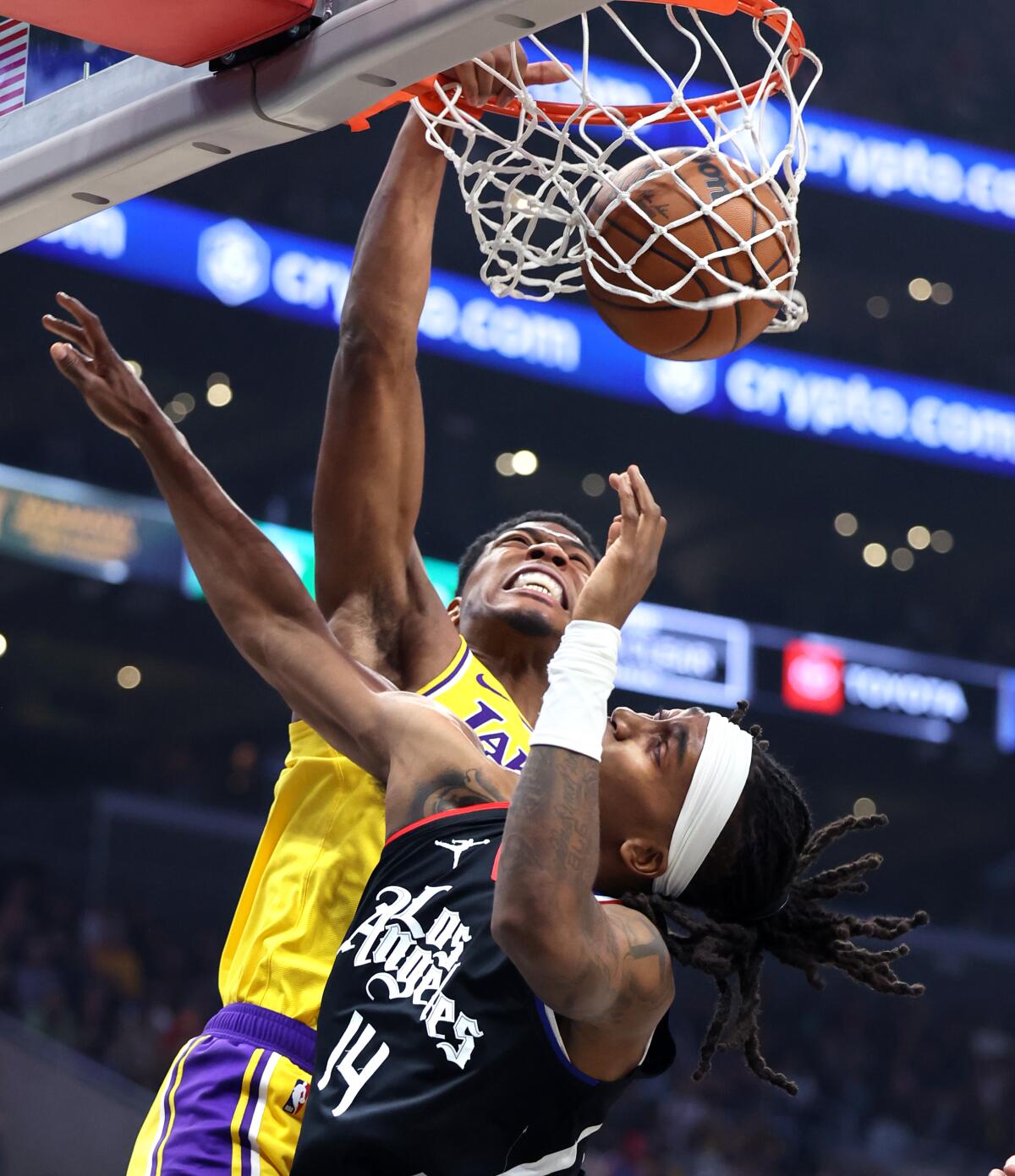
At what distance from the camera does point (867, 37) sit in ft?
39.9

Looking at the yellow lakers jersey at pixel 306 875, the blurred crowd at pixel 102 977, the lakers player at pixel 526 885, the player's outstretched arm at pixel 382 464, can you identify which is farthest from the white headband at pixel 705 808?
the blurred crowd at pixel 102 977

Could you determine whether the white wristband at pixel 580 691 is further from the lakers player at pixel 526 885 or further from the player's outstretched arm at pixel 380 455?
the player's outstretched arm at pixel 380 455

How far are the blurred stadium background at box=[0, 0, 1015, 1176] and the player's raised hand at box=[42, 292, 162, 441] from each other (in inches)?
242

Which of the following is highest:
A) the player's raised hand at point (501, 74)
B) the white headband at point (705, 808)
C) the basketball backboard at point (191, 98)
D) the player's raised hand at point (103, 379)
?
the player's raised hand at point (501, 74)

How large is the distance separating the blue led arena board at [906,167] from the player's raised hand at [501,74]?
8.63 m

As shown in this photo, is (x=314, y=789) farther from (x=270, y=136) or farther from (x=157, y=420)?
(x=270, y=136)

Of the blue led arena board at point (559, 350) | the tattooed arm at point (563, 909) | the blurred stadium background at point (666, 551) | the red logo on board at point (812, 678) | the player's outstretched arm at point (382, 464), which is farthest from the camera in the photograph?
the red logo on board at point (812, 678)

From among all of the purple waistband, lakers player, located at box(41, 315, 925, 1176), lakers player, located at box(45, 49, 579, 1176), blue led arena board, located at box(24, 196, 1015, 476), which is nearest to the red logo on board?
blue led arena board, located at box(24, 196, 1015, 476)

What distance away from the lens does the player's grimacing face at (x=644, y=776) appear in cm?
241

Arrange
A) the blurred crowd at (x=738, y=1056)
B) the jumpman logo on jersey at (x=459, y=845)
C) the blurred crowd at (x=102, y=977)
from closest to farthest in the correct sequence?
the jumpman logo on jersey at (x=459, y=845), the blurred crowd at (x=102, y=977), the blurred crowd at (x=738, y=1056)

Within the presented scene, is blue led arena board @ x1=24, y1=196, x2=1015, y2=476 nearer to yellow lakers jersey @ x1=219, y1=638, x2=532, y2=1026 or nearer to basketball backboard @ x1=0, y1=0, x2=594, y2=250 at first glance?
yellow lakers jersey @ x1=219, y1=638, x2=532, y2=1026

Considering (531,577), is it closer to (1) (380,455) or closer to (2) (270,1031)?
(1) (380,455)

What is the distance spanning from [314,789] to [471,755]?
55 centimetres

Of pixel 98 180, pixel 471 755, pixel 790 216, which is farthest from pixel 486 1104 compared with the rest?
pixel 790 216
